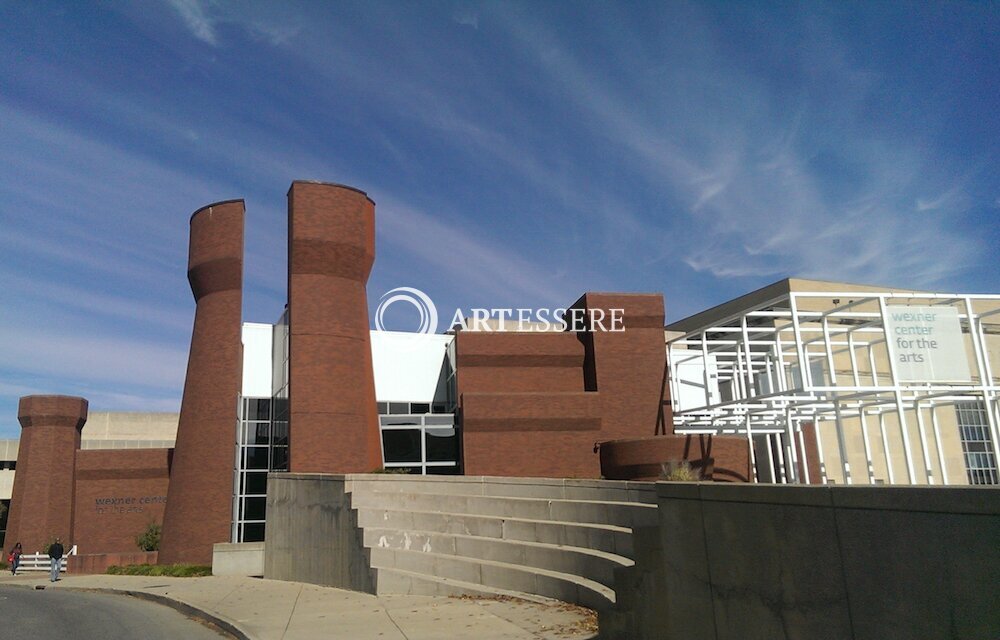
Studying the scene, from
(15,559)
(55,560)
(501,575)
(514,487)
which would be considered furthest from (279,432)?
(501,575)

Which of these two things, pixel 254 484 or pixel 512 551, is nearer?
pixel 512 551

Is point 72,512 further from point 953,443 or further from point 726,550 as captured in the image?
point 953,443

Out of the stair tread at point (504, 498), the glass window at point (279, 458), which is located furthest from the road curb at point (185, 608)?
the glass window at point (279, 458)

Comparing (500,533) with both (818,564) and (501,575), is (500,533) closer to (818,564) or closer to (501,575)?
(501,575)

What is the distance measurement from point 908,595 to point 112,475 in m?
38.4

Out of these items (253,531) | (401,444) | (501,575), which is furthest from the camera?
(253,531)

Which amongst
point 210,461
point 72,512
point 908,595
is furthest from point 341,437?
point 908,595

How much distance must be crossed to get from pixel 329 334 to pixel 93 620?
14.8m

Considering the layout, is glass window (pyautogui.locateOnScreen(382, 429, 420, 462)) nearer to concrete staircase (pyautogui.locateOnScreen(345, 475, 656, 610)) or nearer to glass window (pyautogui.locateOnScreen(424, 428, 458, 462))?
glass window (pyautogui.locateOnScreen(424, 428, 458, 462))

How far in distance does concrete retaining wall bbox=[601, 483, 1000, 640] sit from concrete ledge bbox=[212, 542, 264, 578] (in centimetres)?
1959

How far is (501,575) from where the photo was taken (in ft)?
44.1

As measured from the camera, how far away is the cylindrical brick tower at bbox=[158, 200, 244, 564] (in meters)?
30.5

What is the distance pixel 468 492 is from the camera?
17609 millimetres

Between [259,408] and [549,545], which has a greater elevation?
[259,408]
